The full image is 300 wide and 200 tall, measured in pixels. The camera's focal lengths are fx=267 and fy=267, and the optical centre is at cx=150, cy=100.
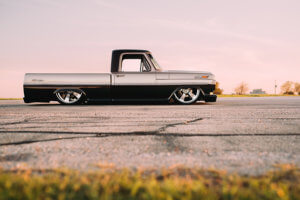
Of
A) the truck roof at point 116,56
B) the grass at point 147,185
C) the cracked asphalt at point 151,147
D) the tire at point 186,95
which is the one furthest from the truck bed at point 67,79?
the grass at point 147,185

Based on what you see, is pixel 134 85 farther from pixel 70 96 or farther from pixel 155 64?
pixel 70 96

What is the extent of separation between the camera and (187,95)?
29.5 ft

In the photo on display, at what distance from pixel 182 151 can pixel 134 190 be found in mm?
997

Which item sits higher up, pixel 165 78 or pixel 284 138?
pixel 165 78

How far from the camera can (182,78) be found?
28.3 feet

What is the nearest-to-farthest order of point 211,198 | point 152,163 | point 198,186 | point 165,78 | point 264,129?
point 211,198
point 198,186
point 152,163
point 264,129
point 165,78

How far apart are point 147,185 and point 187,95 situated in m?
7.61

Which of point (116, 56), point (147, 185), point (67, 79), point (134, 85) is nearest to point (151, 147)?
point (147, 185)

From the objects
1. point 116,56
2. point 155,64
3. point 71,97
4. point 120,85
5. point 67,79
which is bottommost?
point 71,97

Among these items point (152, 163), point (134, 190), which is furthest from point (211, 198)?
point (152, 163)

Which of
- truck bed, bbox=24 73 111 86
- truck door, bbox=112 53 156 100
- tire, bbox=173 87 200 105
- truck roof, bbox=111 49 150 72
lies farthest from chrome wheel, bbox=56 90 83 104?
tire, bbox=173 87 200 105

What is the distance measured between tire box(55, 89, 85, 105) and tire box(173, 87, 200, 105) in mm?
3097

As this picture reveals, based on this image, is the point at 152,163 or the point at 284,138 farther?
the point at 284,138

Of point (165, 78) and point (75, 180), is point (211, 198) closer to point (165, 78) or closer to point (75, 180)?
point (75, 180)
